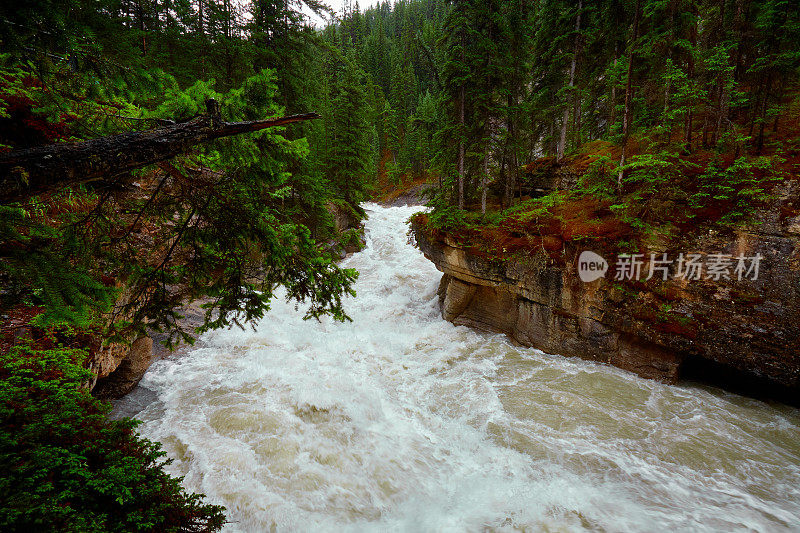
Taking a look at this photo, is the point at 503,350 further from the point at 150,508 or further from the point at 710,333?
the point at 150,508

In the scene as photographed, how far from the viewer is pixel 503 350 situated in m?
11.4

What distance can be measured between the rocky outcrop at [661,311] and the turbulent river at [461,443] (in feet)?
2.67

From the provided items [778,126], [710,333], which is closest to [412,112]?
[778,126]

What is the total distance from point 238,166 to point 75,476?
3.58 meters

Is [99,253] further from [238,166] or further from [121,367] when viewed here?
[121,367]

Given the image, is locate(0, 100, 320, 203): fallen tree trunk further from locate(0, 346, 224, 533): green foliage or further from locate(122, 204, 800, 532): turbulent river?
locate(122, 204, 800, 532): turbulent river

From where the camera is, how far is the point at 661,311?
28.4 feet

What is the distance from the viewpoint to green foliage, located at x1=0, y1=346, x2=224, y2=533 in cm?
204

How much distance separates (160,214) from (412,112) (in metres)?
53.3

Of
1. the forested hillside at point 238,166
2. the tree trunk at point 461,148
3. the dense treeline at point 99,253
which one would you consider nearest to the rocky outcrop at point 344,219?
the forested hillside at point 238,166

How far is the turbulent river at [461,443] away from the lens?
536 centimetres

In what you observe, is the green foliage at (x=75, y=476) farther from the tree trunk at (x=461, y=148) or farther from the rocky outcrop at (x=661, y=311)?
the tree trunk at (x=461, y=148)

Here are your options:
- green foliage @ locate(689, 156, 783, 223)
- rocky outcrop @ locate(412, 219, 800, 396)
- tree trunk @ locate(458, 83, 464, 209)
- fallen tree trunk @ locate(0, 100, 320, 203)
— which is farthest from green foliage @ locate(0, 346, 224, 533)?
tree trunk @ locate(458, 83, 464, 209)

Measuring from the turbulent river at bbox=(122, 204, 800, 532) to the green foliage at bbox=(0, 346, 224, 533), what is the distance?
3194mm
